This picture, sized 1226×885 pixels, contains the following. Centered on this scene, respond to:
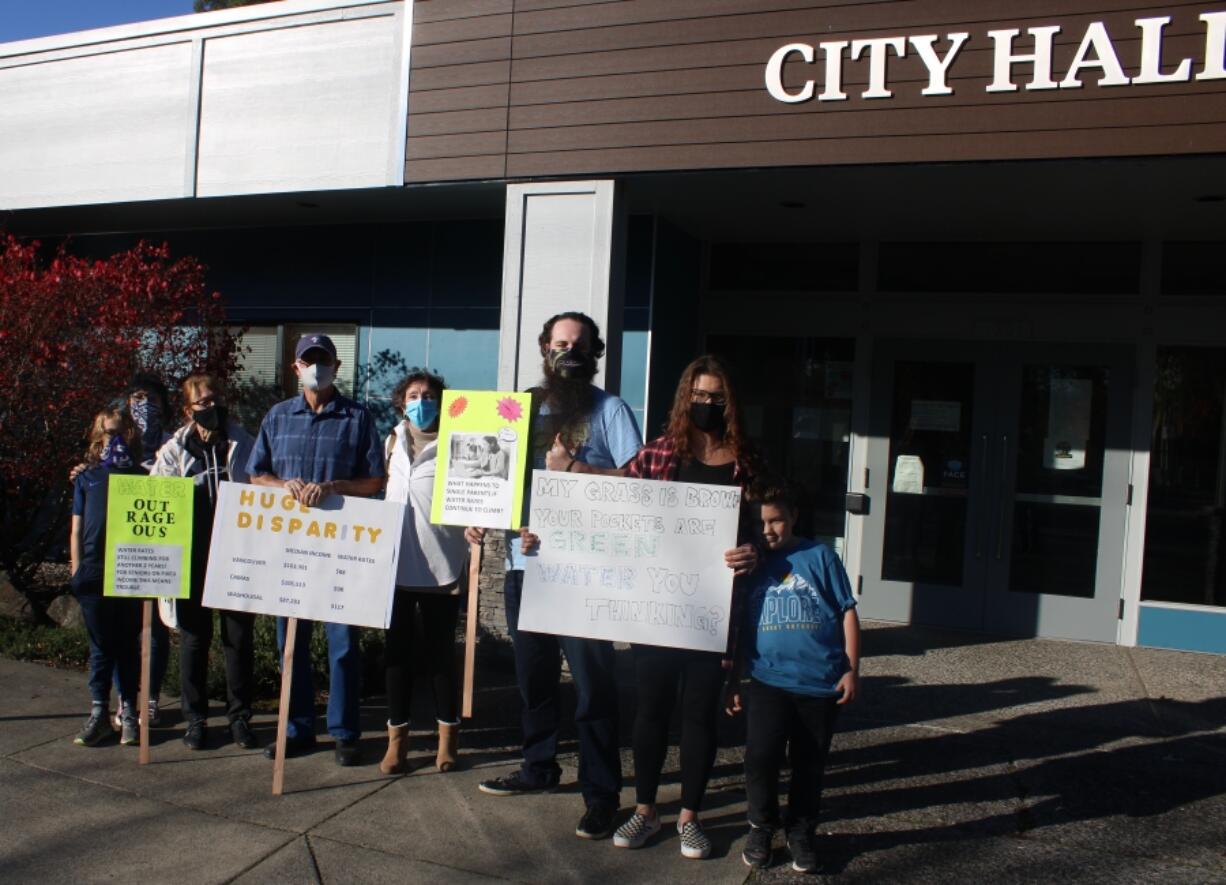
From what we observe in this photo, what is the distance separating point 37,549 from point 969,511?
6.84 m

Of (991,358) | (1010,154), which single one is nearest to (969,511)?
(991,358)

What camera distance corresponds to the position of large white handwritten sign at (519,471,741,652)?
377cm

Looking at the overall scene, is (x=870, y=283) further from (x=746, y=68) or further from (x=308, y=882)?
(x=308, y=882)

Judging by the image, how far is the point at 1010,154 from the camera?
18.1ft

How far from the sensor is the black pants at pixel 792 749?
369 centimetres

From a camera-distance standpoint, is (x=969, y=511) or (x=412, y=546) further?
(x=969, y=511)

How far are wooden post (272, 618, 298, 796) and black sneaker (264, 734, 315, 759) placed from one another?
238 millimetres

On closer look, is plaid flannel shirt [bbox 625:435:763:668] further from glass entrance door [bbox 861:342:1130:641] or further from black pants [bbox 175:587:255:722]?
glass entrance door [bbox 861:342:1130:641]

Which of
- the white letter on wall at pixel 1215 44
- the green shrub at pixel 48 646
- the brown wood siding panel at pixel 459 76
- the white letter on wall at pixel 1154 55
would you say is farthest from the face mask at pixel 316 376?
the white letter on wall at pixel 1215 44

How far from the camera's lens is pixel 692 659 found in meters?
3.85

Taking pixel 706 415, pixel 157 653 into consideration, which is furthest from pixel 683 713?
pixel 157 653

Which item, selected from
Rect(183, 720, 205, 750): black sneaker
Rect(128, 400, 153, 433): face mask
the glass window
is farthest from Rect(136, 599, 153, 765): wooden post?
the glass window

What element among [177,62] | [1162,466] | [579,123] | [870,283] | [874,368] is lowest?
[1162,466]

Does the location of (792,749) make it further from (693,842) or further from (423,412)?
(423,412)
